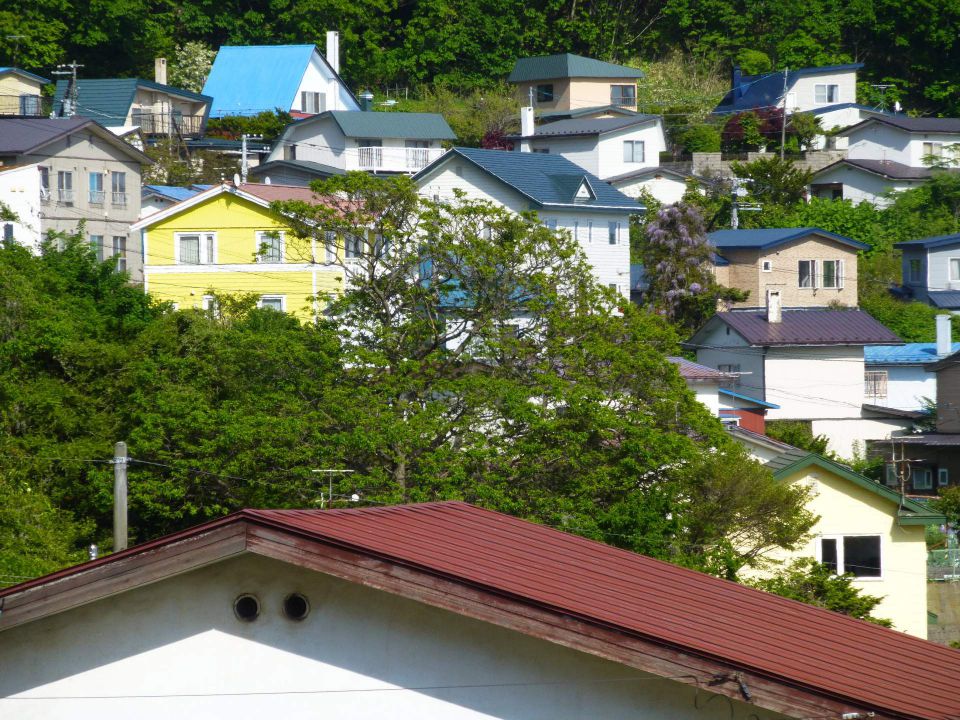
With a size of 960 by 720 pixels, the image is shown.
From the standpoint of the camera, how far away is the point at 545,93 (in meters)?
63.4

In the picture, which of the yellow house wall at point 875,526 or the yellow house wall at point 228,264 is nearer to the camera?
the yellow house wall at point 875,526

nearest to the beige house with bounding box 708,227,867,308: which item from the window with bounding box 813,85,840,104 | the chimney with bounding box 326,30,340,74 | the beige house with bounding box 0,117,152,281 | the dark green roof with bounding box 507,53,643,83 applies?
the dark green roof with bounding box 507,53,643,83

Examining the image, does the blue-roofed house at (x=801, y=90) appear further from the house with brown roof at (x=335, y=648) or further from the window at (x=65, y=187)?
the house with brown roof at (x=335, y=648)

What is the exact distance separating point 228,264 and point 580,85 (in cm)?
2971

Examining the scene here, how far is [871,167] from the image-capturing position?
2172 inches

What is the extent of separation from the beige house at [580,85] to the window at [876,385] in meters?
23.8

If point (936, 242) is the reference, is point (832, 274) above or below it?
below

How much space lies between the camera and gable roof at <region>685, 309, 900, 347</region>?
39688 mm

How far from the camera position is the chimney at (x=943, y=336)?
39.8 metres

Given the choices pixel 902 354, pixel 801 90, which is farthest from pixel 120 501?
pixel 801 90

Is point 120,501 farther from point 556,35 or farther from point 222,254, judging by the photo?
point 556,35

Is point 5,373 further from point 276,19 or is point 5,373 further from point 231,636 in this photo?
point 276,19

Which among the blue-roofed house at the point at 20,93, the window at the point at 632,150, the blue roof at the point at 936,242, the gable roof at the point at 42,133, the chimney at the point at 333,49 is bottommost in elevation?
the blue roof at the point at 936,242

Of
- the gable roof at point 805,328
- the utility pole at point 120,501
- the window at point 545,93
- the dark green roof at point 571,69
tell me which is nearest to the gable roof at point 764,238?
the gable roof at point 805,328
